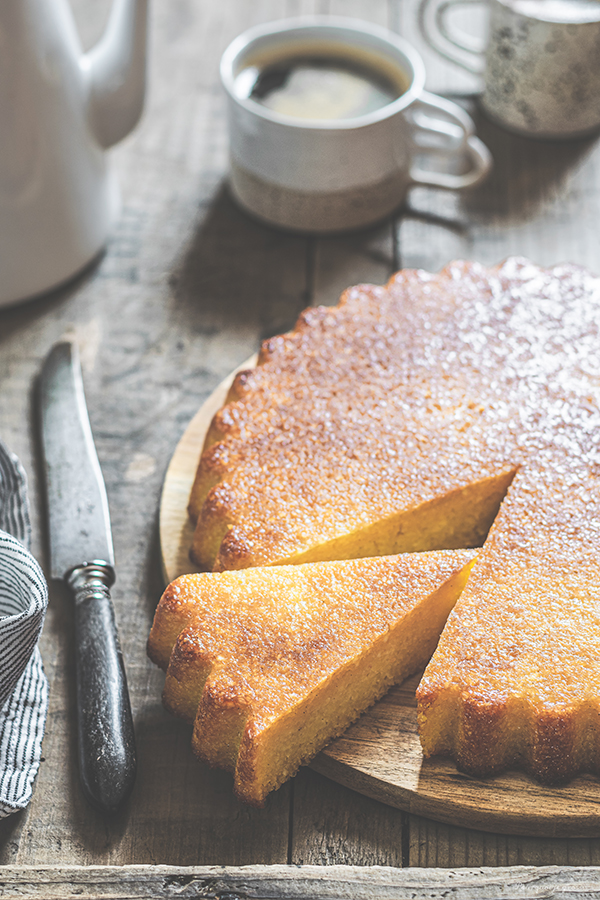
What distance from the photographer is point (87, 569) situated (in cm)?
132

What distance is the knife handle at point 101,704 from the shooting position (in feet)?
3.62

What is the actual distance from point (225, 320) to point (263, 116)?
0.38 metres

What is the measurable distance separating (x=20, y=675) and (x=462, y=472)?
0.64 metres

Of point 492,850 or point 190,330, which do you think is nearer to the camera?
point 492,850

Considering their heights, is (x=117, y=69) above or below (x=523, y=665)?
above

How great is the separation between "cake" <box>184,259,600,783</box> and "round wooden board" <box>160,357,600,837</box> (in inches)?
0.9

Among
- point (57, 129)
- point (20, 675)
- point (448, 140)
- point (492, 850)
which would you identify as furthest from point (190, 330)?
point (492, 850)

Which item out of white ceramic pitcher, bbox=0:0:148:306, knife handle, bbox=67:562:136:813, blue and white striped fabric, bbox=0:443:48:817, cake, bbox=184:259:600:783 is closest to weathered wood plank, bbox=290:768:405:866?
cake, bbox=184:259:600:783

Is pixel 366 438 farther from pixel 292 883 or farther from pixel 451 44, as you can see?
pixel 451 44

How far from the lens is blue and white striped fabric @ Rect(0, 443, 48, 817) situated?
110cm

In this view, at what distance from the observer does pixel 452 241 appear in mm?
1952

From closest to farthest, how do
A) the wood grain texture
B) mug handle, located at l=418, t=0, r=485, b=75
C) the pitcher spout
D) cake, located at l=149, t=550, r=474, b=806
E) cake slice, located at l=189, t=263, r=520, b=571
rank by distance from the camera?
the wood grain texture
cake, located at l=149, t=550, r=474, b=806
cake slice, located at l=189, t=263, r=520, b=571
the pitcher spout
mug handle, located at l=418, t=0, r=485, b=75

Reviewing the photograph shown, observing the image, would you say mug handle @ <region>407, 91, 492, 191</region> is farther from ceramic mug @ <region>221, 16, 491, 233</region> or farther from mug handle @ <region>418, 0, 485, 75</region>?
mug handle @ <region>418, 0, 485, 75</region>

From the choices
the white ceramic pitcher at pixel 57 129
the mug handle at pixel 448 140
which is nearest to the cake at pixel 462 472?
the mug handle at pixel 448 140
